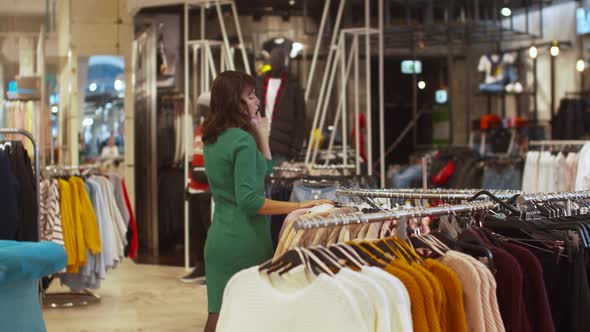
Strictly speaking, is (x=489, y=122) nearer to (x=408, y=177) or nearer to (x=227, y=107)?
(x=408, y=177)

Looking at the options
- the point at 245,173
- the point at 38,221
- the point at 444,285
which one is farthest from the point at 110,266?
the point at 444,285

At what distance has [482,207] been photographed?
2.82m

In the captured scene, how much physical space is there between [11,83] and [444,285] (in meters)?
7.08

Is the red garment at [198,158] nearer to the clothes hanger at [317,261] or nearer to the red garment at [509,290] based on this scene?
the red garment at [509,290]

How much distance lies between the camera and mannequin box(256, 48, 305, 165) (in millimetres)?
6801

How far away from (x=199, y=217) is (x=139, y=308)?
1.53m

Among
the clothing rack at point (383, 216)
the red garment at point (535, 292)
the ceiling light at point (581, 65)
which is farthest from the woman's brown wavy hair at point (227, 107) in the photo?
the ceiling light at point (581, 65)

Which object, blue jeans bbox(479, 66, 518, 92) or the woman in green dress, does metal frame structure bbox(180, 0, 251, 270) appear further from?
blue jeans bbox(479, 66, 518, 92)

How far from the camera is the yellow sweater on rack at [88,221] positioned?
21.0 feet

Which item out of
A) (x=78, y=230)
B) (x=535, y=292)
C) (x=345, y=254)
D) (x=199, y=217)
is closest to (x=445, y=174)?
(x=199, y=217)

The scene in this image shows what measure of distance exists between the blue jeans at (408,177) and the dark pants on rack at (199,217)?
2.91 m

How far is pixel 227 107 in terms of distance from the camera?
11.9ft


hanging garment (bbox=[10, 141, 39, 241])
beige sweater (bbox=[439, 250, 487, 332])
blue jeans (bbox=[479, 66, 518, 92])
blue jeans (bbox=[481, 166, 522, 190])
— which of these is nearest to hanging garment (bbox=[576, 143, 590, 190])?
blue jeans (bbox=[481, 166, 522, 190])

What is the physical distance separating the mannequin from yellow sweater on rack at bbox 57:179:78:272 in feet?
5.12
